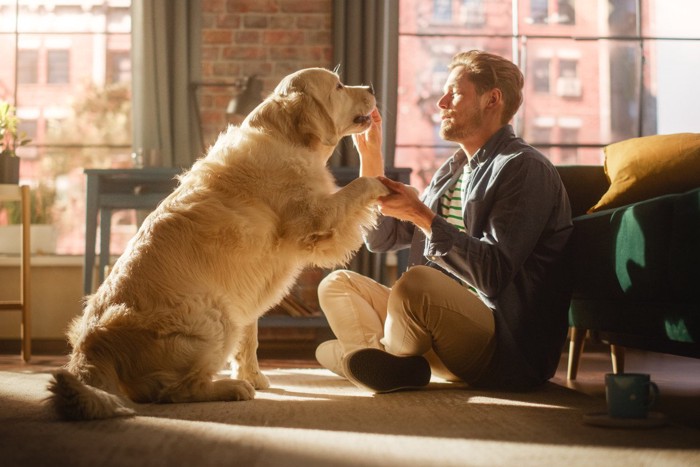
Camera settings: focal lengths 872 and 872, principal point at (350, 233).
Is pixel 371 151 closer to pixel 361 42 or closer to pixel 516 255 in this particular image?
pixel 516 255

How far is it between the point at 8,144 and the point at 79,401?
297cm

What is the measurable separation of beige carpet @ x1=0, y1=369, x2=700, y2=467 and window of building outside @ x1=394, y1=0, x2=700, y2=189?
2.85 meters

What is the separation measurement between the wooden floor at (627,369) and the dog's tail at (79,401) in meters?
1.32

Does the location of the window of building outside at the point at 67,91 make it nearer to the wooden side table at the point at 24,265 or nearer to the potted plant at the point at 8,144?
the potted plant at the point at 8,144

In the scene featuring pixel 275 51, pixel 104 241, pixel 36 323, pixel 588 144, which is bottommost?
pixel 36 323

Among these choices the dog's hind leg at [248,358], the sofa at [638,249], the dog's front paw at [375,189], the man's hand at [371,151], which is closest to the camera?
the sofa at [638,249]

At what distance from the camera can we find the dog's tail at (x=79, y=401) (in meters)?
2.05

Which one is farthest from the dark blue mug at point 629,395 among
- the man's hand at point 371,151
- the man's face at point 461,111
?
the man's hand at point 371,151

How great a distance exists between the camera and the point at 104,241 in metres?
4.26

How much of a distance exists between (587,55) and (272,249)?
330cm

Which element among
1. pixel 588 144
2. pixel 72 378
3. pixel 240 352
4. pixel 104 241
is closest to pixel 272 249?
pixel 240 352

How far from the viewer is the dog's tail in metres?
2.05

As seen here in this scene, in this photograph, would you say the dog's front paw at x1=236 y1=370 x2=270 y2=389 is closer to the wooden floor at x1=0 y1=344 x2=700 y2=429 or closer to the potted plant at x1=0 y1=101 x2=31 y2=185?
the wooden floor at x1=0 y1=344 x2=700 y2=429

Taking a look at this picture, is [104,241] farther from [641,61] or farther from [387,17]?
[641,61]
